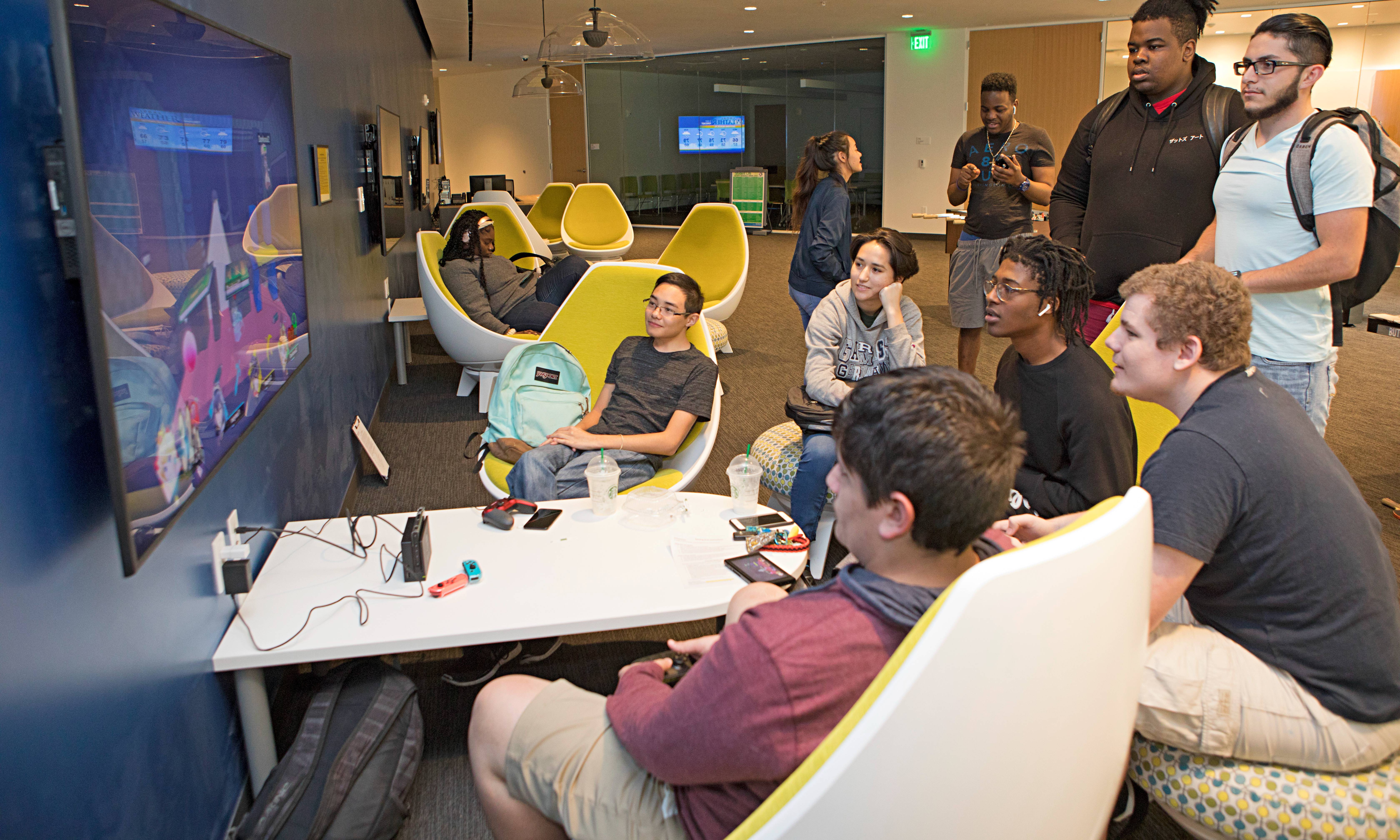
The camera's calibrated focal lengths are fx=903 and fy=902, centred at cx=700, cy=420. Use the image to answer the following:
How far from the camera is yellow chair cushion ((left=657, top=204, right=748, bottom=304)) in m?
6.78

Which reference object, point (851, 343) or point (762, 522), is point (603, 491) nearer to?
point (762, 522)

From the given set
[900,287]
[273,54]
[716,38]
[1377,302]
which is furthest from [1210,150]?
[716,38]

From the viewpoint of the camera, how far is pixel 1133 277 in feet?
5.87

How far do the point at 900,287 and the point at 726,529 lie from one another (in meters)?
1.36

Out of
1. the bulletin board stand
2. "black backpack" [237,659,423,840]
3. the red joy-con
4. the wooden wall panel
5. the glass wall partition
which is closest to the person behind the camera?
"black backpack" [237,659,423,840]

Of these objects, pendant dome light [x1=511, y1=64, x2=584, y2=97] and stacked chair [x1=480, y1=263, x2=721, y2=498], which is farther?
pendant dome light [x1=511, y1=64, x2=584, y2=97]

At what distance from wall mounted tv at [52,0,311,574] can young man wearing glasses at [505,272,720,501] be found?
919 millimetres

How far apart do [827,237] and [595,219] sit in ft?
18.7

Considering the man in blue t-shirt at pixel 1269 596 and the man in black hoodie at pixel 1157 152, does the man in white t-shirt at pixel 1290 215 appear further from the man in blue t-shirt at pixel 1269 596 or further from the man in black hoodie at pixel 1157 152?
the man in blue t-shirt at pixel 1269 596

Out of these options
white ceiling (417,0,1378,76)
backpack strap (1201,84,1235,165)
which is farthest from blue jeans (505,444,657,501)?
white ceiling (417,0,1378,76)

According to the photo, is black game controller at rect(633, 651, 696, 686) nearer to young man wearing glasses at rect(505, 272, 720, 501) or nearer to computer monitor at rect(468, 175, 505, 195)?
young man wearing glasses at rect(505, 272, 720, 501)

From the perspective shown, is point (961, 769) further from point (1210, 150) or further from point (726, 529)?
point (1210, 150)

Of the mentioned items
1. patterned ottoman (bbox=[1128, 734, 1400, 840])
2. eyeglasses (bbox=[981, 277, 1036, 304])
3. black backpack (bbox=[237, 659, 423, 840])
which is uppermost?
eyeglasses (bbox=[981, 277, 1036, 304])

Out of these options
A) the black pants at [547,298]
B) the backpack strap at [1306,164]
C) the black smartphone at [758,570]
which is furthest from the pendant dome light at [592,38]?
the black smartphone at [758,570]
